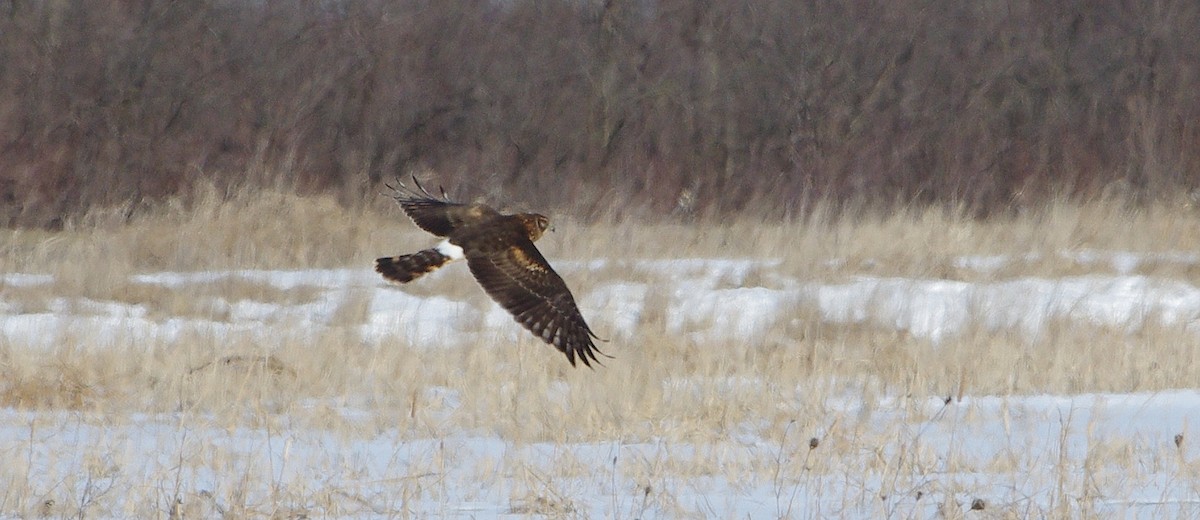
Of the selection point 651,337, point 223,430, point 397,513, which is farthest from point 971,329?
point 397,513

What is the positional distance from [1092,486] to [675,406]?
6.09 ft

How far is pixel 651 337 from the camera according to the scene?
780cm

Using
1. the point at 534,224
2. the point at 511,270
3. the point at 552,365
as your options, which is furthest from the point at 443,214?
the point at 552,365

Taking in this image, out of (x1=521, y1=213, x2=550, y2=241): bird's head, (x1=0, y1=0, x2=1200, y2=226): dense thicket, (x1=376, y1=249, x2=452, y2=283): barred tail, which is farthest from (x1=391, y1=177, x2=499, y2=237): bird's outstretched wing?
(x1=0, y1=0, x2=1200, y2=226): dense thicket

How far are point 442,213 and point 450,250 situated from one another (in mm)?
366

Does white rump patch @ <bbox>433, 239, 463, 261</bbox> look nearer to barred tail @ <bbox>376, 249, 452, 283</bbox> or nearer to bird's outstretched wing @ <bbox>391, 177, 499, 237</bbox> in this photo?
barred tail @ <bbox>376, 249, 452, 283</bbox>

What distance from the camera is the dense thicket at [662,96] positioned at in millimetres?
17125

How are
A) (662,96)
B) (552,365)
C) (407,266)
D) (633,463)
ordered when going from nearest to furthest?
(633,463), (407,266), (552,365), (662,96)

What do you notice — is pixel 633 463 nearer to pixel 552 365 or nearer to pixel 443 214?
pixel 443 214

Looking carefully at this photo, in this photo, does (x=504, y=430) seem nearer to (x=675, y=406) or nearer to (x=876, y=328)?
(x=675, y=406)

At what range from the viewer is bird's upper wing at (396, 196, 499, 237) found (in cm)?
578

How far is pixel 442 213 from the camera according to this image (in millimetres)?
5922

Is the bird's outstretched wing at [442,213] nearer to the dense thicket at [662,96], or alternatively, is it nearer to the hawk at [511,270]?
the hawk at [511,270]

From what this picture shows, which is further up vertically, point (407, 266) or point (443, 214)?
point (443, 214)
